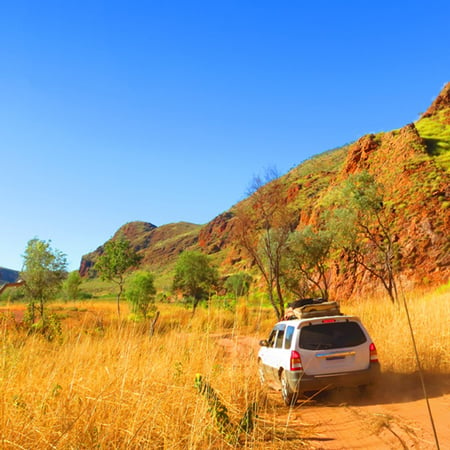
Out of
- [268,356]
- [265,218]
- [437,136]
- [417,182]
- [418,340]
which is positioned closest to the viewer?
[268,356]

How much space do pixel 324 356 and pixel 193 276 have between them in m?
28.5

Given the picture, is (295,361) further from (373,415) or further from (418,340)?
(418,340)

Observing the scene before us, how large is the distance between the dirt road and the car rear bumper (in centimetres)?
33

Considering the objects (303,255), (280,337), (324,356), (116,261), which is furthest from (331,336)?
(116,261)

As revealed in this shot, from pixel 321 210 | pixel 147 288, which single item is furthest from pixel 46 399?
pixel 321 210

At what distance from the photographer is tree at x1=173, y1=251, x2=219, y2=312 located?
A: 117 ft

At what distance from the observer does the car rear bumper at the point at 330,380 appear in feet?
24.6

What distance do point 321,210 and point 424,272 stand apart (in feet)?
51.1

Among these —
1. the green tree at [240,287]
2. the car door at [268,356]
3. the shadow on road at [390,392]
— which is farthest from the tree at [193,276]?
the shadow on road at [390,392]

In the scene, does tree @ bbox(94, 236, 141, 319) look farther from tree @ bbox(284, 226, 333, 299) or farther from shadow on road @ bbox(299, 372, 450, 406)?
shadow on road @ bbox(299, 372, 450, 406)

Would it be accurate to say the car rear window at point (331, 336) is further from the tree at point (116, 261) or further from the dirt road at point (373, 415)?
the tree at point (116, 261)

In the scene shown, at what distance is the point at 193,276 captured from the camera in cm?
3578

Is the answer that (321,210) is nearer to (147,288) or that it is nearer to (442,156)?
(442,156)

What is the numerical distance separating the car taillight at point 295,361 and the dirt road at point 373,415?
2.13 feet
